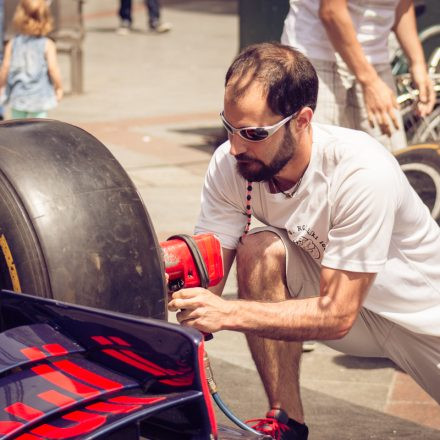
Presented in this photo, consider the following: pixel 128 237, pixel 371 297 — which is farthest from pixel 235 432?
pixel 371 297

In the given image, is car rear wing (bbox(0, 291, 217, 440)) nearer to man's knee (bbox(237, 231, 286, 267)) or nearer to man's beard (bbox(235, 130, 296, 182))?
man's beard (bbox(235, 130, 296, 182))

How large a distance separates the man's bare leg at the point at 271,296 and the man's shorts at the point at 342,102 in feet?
4.38

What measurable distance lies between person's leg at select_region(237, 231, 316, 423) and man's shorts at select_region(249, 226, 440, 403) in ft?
0.10

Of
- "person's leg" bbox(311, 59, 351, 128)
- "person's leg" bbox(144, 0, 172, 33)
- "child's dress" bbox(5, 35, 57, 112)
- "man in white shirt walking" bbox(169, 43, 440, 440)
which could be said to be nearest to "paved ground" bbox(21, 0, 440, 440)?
"person's leg" bbox(144, 0, 172, 33)

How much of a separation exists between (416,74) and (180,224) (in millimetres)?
1881

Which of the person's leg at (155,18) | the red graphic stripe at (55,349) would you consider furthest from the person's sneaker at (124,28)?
the red graphic stripe at (55,349)

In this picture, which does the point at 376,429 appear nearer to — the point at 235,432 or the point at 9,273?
the point at 235,432

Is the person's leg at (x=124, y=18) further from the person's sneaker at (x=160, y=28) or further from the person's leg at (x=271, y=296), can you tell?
the person's leg at (x=271, y=296)

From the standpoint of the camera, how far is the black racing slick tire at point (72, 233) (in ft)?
8.43

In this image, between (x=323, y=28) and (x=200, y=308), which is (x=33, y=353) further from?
(x=323, y=28)

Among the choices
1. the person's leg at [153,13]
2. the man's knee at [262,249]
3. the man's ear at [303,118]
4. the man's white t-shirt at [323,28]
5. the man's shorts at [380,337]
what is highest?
the man's ear at [303,118]

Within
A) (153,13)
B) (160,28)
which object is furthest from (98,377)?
(160,28)

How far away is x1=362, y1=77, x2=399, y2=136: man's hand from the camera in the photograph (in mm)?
4312

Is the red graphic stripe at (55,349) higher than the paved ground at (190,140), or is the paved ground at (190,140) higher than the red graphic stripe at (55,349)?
Answer: the red graphic stripe at (55,349)
